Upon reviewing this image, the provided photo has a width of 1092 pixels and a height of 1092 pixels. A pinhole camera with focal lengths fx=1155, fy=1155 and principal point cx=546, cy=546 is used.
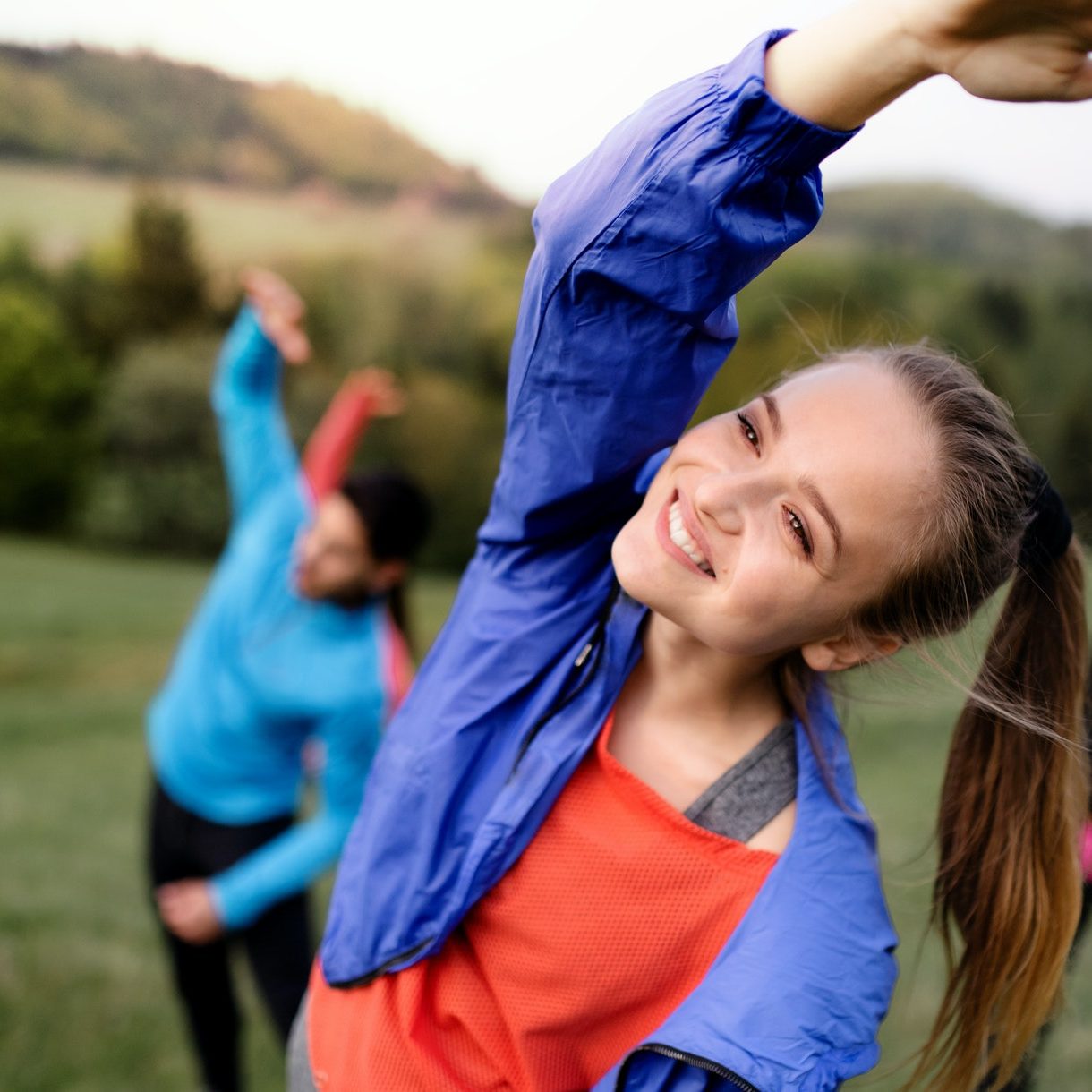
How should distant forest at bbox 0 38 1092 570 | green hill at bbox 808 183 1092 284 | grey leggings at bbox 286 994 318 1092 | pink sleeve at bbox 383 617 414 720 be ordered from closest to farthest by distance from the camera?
grey leggings at bbox 286 994 318 1092 → pink sleeve at bbox 383 617 414 720 → distant forest at bbox 0 38 1092 570 → green hill at bbox 808 183 1092 284

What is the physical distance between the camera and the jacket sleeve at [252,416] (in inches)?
125

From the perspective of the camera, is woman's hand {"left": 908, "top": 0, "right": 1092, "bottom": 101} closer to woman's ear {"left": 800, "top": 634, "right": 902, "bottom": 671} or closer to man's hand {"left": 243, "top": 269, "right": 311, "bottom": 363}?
woman's ear {"left": 800, "top": 634, "right": 902, "bottom": 671}

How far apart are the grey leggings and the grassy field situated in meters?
0.77

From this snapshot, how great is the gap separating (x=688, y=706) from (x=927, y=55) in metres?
0.85

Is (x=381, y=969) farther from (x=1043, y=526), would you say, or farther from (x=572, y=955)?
(x=1043, y=526)

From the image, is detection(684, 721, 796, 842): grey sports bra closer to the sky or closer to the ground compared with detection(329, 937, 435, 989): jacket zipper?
closer to the sky

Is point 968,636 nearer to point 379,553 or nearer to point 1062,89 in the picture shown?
point 1062,89

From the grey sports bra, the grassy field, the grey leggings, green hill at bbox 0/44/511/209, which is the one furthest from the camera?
green hill at bbox 0/44/511/209

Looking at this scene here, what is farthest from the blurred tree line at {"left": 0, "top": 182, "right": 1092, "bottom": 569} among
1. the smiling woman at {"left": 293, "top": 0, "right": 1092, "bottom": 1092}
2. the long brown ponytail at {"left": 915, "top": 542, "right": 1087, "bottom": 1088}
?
the smiling woman at {"left": 293, "top": 0, "right": 1092, "bottom": 1092}

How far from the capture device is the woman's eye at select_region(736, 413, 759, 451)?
1349 mm

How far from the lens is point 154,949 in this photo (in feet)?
13.2

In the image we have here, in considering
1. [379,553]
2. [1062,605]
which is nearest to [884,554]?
[1062,605]

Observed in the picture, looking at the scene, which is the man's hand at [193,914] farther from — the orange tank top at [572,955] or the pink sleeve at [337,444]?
the orange tank top at [572,955]

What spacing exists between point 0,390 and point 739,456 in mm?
19050
